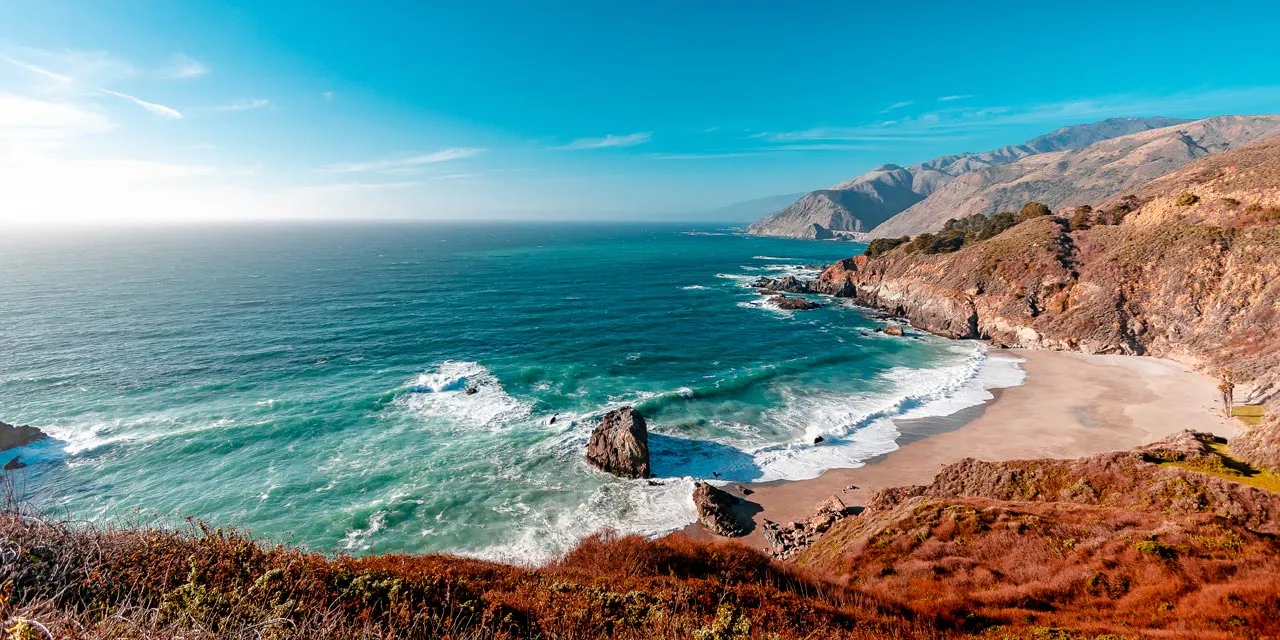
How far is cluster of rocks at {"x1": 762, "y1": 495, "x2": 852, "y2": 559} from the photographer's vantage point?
910 inches

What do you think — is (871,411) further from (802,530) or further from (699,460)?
(802,530)

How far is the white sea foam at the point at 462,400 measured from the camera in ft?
122

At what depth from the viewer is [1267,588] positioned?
1060 cm

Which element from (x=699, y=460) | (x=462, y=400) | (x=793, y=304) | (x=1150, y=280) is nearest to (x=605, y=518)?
(x=699, y=460)

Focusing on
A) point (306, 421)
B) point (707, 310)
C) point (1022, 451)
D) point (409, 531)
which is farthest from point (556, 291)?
point (1022, 451)

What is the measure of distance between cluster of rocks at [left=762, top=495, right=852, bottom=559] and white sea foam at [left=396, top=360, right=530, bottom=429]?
21387 mm

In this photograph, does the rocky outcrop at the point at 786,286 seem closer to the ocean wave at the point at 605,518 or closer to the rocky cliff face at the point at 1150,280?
the rocky cliff face at the point at 1150,280

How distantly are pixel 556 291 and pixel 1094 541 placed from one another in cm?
8228

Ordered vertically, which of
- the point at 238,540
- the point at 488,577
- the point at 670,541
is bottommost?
the point at 670,541

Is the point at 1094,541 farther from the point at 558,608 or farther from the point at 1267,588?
the point at 558,608

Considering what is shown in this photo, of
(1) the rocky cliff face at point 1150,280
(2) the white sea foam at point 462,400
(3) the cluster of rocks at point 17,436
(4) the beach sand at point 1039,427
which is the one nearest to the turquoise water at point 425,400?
(2) the white sea foam at point 462,400

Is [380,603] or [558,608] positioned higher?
[380,603]

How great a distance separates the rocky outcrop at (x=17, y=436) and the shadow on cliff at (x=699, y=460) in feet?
137

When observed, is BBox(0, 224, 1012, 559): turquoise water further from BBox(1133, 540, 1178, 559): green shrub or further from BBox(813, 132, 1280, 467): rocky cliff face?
BBox(1133, 540, 1178, 559): green shrub
